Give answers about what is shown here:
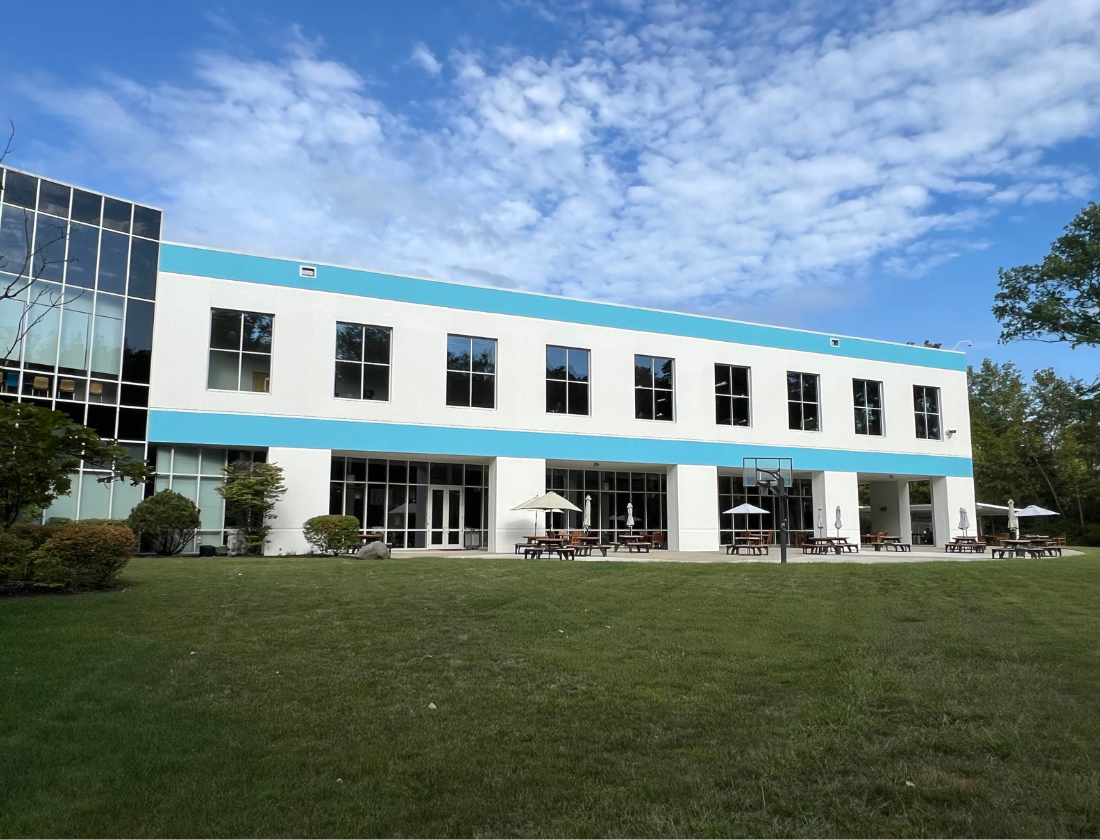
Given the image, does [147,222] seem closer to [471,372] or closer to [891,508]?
[471,372]

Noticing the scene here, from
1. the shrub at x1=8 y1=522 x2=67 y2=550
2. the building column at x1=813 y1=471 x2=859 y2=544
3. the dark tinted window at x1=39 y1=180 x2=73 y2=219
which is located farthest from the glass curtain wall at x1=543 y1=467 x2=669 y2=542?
the shrub at x1=8 y1=522 x2=67 y2=550

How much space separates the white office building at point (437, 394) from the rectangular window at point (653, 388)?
0.09 metres

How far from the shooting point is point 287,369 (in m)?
24.9

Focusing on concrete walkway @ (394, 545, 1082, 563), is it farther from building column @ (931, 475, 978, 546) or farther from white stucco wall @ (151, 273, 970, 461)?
building column @ (931, 475, 978, 546)

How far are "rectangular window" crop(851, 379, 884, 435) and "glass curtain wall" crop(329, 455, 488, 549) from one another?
16.9 meters

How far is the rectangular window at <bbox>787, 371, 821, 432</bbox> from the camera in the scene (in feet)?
110

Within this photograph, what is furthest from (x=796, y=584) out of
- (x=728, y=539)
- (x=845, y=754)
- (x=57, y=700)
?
(x=728, y=539)

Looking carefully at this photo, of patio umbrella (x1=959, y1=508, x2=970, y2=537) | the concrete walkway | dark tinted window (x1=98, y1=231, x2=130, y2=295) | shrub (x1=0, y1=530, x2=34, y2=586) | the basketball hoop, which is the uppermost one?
dark tinted window (x1=98, y1=231, x2=130, y2=295)

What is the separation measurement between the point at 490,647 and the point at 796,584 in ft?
28.2

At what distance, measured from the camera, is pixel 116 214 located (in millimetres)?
23359

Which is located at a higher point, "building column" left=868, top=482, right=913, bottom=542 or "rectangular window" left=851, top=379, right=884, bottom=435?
"rectangular window" left=851, top=379, right=884, bottom=435

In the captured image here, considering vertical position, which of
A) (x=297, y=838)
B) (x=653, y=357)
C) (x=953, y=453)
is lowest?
(x=297, y=838)

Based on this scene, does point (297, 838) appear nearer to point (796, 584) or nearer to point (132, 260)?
point (796, 584)

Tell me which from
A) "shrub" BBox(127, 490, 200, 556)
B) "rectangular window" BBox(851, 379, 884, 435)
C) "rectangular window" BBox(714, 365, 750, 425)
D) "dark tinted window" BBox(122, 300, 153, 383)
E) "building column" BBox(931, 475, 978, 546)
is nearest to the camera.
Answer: "shrub" BBox(127, 490, 200, 556)
